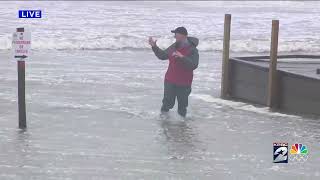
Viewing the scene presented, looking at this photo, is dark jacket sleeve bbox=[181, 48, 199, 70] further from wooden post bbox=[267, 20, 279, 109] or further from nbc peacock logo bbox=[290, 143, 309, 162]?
nbc peacock logo bbox=[290, 143, 309, 162]

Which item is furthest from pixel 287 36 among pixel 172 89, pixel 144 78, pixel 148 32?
pixel 172 89

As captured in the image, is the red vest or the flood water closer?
the flood water

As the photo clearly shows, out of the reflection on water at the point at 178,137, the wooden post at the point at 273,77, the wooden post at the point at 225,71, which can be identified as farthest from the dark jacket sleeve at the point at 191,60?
the wooden post at the point at 225,71

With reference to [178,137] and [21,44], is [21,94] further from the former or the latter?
[178,137]

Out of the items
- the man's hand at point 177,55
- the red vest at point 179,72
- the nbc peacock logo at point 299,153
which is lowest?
the nbc peacock logo at point 299,153

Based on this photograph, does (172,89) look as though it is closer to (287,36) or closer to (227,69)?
(227,69)

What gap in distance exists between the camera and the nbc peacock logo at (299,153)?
8.65 m

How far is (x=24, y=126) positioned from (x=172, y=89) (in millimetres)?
2517

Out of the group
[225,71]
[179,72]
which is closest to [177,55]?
[179,72]

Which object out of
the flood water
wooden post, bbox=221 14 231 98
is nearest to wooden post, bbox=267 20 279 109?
the flood water

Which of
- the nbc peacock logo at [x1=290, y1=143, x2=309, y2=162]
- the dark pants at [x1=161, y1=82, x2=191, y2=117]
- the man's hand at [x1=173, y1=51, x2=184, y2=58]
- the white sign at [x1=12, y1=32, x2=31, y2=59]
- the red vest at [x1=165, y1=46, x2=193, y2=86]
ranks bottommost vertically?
the nbc peacock logo at [x1=290, y1=143, x2=309, y2=162]

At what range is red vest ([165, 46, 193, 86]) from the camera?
11.1 m

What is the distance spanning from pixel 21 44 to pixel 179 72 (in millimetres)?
2728

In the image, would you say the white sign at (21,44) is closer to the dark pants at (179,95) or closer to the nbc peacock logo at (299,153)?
the dark pants at (179,95)
